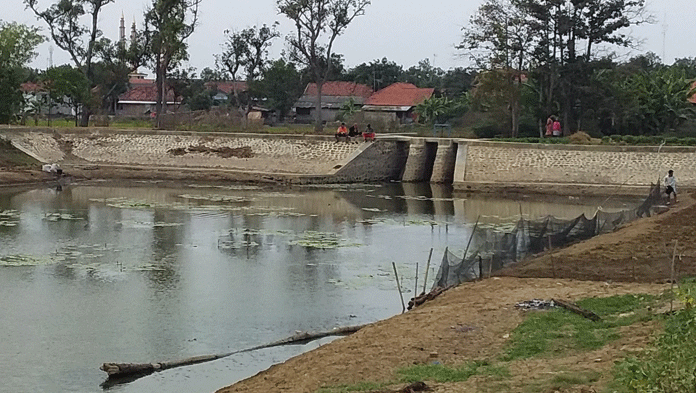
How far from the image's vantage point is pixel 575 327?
1261 centimetres

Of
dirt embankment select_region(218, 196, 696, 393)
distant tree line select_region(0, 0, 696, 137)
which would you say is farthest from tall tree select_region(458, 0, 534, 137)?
dirt embankment select_region(218, 196, 696, 393)

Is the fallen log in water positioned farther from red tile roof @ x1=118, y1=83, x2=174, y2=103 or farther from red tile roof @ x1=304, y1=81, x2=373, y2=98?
red tile roof @ x1=118, y1=83, x2=174, y2=103

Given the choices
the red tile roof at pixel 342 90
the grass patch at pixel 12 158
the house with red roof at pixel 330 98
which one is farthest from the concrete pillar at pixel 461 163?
the red tile roof at pixel 342 90

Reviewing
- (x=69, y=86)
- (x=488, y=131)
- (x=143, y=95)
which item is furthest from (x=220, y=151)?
(x=143, y=95)

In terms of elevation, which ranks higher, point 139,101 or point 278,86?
point 278,86

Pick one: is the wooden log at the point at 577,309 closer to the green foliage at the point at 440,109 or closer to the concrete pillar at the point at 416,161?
the concrete pillar at the point at 416,161

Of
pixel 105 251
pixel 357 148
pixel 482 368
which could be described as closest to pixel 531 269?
pixel 482 368

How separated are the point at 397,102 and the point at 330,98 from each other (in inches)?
298

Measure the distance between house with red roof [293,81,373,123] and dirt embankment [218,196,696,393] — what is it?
2157 inches

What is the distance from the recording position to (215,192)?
127ft

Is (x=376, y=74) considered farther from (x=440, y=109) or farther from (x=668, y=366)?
(x=668, y=366)

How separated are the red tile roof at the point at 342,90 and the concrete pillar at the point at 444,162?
32847 millimetres

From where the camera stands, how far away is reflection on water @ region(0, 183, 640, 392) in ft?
47.2

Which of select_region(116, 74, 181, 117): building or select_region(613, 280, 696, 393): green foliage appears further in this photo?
select_region(116, 74, 181, 117): building
